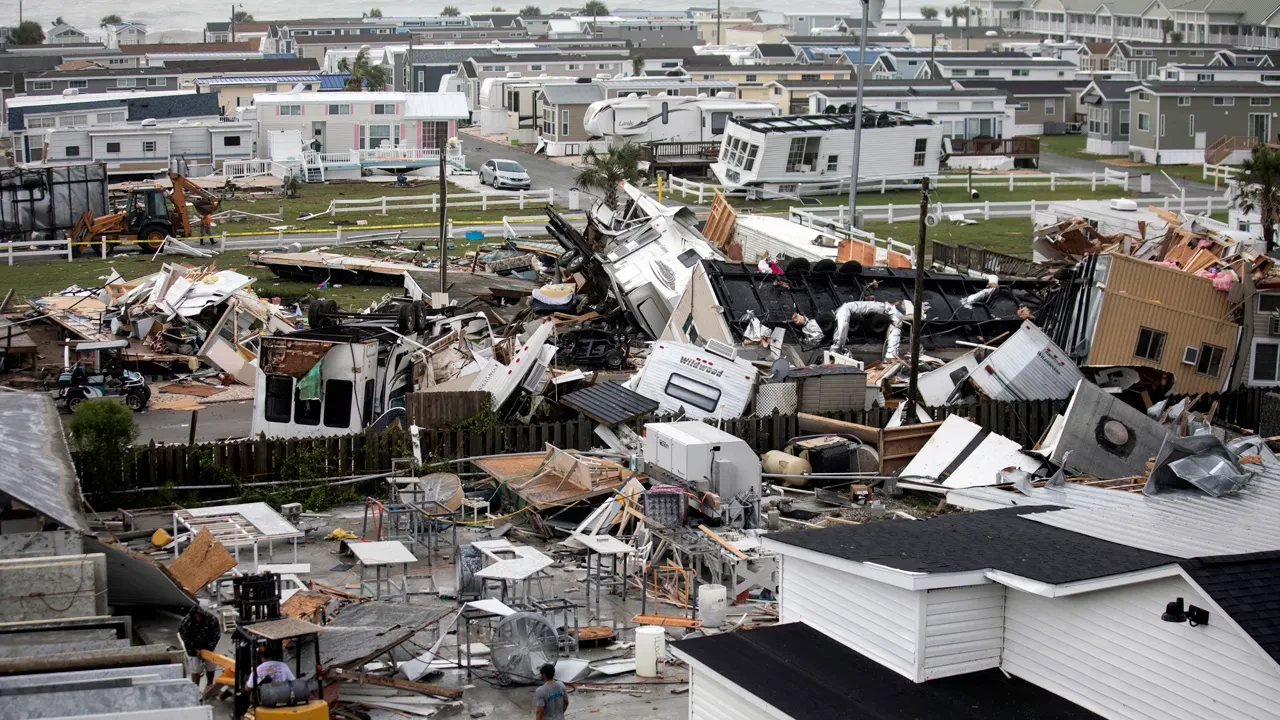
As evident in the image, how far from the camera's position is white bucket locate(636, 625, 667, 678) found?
15711 millimetres

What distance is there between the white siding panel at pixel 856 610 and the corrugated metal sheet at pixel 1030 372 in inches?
490

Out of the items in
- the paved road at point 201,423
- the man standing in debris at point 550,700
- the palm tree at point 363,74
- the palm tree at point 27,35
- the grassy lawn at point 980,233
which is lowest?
the paved road at point 201,423

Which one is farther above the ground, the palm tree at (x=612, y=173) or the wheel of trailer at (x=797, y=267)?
the palm tree at (x=612, y=173)

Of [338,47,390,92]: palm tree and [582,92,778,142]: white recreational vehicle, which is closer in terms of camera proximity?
[582,92,778,142]: white recreational vehicle

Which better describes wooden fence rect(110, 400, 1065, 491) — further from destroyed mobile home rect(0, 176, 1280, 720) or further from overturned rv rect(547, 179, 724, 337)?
overturned rv rect(547, 179, 724, 337)

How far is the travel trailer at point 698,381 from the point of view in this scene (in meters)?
25.0

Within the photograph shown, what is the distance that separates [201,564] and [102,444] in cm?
480

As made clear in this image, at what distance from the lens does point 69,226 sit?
151ft

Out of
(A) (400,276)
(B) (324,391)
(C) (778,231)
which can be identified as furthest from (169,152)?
(B) (324,391)

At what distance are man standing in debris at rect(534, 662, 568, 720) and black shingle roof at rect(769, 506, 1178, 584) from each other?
236 cm

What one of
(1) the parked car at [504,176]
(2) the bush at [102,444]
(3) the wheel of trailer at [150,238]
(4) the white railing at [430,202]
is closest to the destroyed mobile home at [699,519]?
(2) the bush at [102,444]

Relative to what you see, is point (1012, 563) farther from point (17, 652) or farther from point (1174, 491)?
point (17, 652)

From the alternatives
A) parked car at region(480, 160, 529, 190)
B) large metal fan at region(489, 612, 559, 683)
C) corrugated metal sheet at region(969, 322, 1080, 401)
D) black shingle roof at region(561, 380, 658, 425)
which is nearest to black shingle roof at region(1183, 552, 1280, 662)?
large metal fan at region(489, 612, 559, 683)

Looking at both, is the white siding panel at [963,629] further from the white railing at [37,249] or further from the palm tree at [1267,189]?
the white railing at [37,249]
